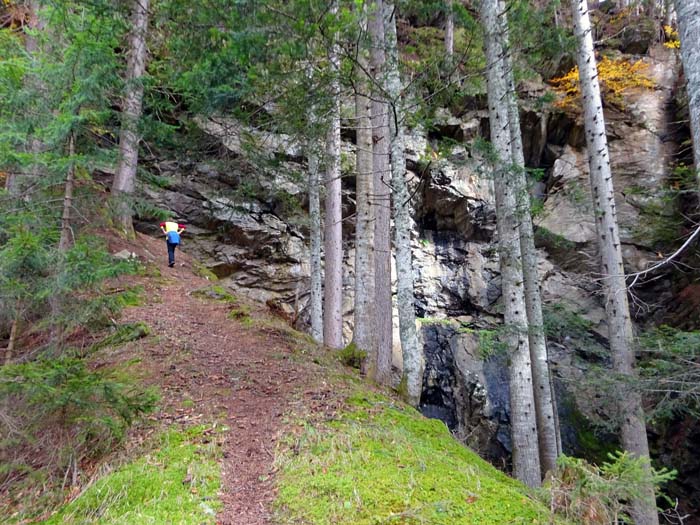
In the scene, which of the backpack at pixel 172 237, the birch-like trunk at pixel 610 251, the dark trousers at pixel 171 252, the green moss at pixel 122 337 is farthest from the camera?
the dark trousers at pixel 171 252

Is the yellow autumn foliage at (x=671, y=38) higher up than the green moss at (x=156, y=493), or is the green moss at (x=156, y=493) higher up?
the yellow autumn foliage at (x=671, y=38)

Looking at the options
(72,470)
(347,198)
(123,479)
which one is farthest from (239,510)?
(347,198)

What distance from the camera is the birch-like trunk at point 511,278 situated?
6613 millimetres

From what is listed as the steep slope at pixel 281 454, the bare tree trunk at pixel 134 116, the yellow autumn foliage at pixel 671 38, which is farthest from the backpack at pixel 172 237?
the yellow autumn foliage at pixel 671 38

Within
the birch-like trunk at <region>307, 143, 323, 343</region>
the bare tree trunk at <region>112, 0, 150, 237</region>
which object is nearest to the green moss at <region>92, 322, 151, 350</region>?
the bare tree trunk at <region>112, 0, 150, 237</region>

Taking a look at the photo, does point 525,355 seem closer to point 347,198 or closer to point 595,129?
point 595,129

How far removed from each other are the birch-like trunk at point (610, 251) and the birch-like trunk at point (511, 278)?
2.11 m

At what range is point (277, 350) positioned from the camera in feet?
23.0

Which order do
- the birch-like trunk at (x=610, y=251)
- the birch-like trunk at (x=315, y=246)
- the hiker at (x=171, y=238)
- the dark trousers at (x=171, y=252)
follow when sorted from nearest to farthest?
1. the birch-like trunk at (x=610, y=251)
2. the hiker at (x=171, y=238)
3. the dark trousers at (x=171, y=252)
4. the birch-like trunk at (x=315, y=246)

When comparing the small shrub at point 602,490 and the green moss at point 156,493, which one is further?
the green moss at point 156,493

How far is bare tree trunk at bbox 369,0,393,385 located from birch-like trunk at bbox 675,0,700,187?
12.8 feet

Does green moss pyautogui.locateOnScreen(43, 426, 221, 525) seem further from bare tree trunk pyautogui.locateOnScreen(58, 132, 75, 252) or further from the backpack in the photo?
the backpack

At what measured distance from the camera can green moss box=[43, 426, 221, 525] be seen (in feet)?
9.50

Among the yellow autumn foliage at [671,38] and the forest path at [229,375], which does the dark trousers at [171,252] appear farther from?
the yellow autumn foliage at [671,38]
